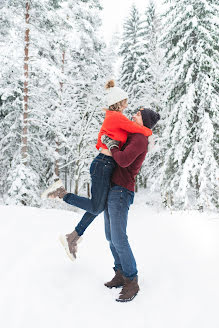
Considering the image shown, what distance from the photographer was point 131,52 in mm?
21969

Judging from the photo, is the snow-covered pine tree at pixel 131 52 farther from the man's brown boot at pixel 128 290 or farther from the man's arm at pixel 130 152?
the man's brown boot at pixel 128 290

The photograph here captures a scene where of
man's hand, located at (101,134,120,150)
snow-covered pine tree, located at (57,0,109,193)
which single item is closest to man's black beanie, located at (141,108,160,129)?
man's hand, located at (101,134,120,150)

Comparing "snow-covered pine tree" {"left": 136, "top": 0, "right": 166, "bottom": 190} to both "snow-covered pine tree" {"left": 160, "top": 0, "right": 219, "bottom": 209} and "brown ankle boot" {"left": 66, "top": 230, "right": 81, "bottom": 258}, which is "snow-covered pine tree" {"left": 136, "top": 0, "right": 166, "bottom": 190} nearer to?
"snow-covered pine tree" {"left": 160, "top": 0, "right": 219, "bottom": 209}

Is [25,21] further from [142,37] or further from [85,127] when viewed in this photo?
[142,37]

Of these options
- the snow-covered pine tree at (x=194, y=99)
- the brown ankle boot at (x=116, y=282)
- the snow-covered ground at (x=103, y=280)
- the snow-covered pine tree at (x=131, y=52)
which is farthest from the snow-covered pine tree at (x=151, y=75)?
the brown ankle boot at (x=116, y=282)

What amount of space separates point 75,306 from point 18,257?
51.6 inches

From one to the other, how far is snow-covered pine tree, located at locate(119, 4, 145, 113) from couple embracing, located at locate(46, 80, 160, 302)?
740 inches

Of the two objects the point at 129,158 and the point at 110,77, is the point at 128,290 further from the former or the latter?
the point at 110,77

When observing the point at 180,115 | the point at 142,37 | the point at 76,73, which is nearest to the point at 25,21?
the point at 76,73

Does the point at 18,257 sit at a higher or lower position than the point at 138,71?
lower

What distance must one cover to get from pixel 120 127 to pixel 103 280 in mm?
1822

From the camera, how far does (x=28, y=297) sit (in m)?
2.60

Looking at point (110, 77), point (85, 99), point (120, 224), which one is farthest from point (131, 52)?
point (120, 224)

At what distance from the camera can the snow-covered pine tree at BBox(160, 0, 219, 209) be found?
1166cm
